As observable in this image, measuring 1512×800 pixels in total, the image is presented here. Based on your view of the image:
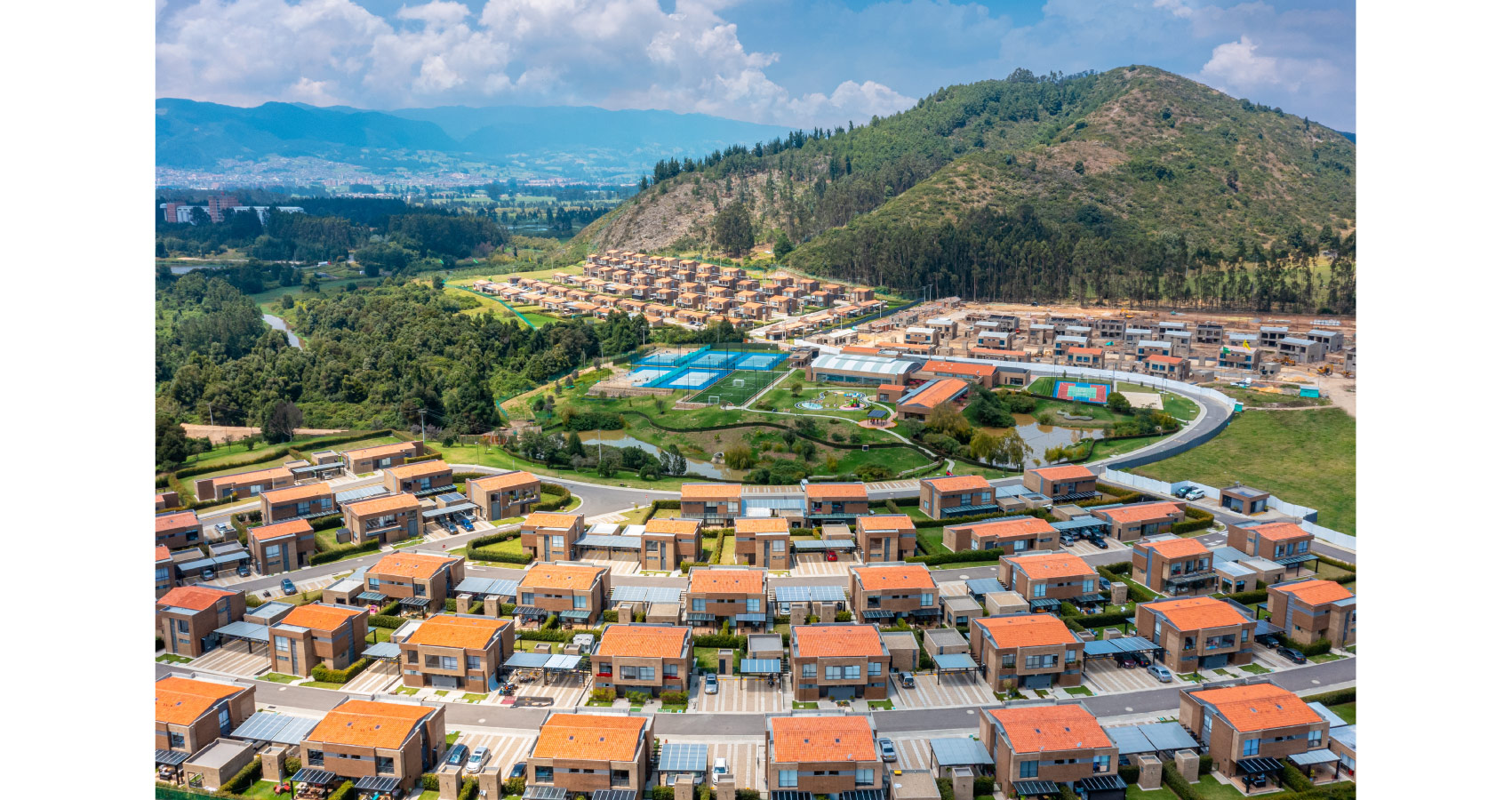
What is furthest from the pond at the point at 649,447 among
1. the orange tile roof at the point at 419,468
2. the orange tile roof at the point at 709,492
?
the orange tile roof at the point at 419,468

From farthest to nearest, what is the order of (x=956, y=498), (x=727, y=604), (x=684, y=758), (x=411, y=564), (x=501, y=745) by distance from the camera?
1. (x=956, y=498)
2. (x=411, y=564)
3. (x=727, y=604)
4. (x=501, y=745)
5. (x=684, y=758)

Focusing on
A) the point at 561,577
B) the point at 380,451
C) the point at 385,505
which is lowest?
the point at 561,577

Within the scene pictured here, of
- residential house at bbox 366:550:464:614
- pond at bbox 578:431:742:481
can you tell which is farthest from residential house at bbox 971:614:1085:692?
pond at bbox 578:431:742:481

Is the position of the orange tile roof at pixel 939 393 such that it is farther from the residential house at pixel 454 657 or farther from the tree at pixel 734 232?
the tree at pixel 734 232

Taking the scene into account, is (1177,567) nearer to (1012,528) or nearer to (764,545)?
(1012,528)

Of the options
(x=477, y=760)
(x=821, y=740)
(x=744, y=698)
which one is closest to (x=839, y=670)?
(x=744, y=698)

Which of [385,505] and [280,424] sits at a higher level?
[280,424]

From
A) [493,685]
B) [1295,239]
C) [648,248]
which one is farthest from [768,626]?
[648,248]
